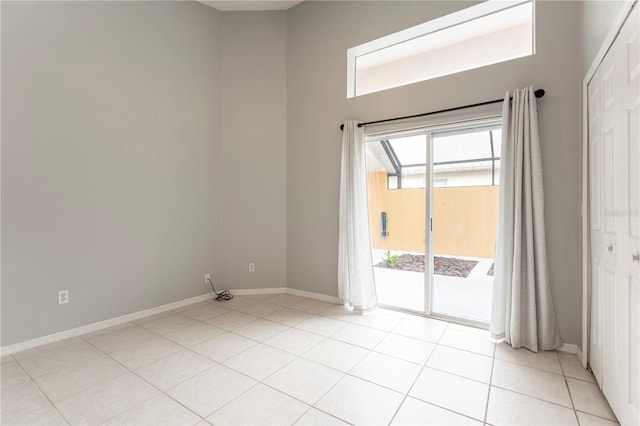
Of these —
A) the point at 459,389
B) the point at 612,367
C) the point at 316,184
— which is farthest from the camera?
the point at 316,184

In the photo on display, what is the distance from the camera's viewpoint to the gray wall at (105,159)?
2.31 metres

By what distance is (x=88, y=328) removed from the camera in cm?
267

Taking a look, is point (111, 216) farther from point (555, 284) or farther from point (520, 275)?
point (555, 284)

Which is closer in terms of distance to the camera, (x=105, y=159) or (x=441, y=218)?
(x=105, y=159)

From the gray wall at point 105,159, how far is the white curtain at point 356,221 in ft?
5.79

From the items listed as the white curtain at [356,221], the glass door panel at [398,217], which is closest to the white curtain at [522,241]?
the glass door panel at [398,217]

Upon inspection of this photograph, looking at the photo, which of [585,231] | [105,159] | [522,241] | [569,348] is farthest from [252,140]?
[569,348]

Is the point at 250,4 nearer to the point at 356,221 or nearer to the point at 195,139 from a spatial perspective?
the point at 195,139

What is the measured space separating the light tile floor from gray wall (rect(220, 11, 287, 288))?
1177 millimetres

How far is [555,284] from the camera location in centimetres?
230

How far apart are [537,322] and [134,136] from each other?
4.19 metres

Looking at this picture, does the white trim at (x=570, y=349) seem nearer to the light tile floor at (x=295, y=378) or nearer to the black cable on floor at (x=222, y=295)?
the light tile floor at (x=295, y=378)

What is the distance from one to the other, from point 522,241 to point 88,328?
4.02m

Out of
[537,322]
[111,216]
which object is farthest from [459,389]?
[111,216]
